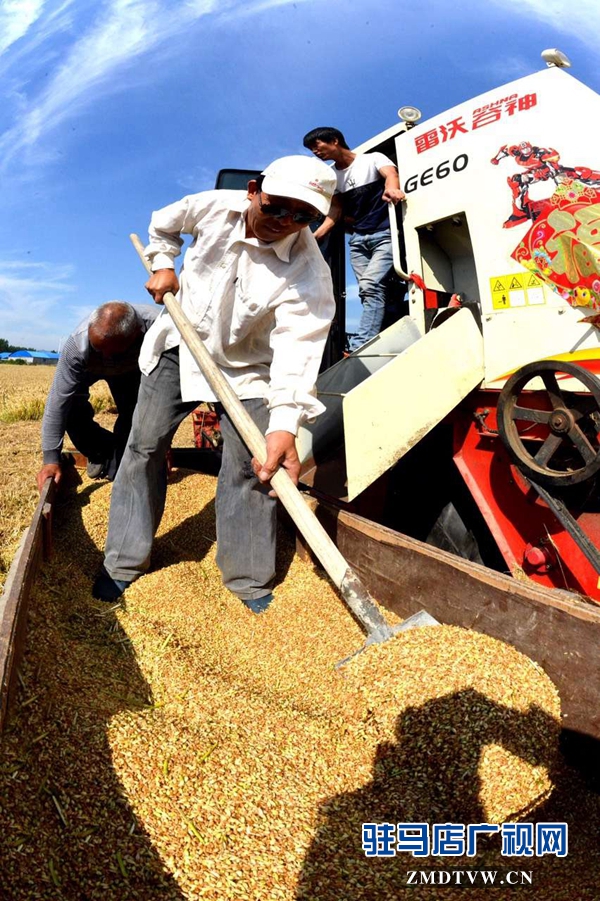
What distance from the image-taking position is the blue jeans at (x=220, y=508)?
302 cm

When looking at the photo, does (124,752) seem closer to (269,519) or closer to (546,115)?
(269,519)

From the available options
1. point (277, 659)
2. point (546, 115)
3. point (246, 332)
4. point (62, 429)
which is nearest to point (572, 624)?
point (277, 659)

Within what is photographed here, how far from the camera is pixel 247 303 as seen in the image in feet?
9.32

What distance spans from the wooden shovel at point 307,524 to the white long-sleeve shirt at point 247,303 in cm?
12

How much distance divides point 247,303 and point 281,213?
1.41 ft

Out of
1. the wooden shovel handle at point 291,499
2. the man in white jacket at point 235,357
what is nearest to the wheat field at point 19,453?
the man in white jacket at point 235,357

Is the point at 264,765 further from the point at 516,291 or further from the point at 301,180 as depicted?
the point at 516,291

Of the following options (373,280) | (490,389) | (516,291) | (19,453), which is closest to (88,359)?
(373,280)

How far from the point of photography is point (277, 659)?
254 cm

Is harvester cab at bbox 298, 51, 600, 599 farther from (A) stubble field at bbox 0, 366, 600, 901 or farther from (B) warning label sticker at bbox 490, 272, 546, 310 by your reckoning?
(A) stubble field at bbox 0, 366, 600, 901

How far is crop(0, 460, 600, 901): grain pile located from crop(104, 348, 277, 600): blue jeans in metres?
0.51

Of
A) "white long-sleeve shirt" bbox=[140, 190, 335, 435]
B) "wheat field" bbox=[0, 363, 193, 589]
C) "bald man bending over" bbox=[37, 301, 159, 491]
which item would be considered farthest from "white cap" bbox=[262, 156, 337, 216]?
"wheat field" bbox=[0, 363, 193, 589]

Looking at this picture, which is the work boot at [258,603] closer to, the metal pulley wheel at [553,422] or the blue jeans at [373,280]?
the metal pulley wheel at [553,422]

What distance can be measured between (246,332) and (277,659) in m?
1.42
